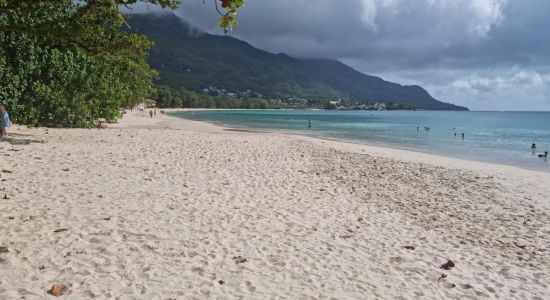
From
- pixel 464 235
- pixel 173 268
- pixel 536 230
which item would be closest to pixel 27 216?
pixel 173 268

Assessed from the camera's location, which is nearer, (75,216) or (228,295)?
(228,295)

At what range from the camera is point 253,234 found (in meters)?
7.43

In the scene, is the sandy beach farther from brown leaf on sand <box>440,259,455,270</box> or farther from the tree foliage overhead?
the tree foliage overhead

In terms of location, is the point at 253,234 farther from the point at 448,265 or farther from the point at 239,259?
the point at 448,265

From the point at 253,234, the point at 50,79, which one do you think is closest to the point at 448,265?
the point at 253,234

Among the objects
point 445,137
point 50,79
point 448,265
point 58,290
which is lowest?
point 445,137

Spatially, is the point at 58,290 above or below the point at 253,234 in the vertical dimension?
above

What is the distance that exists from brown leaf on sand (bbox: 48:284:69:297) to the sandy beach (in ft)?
0.31

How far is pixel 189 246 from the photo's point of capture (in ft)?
21.6

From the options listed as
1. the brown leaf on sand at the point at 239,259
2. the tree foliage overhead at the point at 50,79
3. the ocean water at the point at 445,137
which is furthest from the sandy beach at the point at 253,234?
the ocean water at the point at 445,137

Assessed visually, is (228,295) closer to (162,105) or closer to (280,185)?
(280,185)

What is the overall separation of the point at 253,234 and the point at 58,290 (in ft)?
11.6

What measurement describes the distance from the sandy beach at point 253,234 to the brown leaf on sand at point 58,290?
0.09m

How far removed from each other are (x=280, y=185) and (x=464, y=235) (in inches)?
214
